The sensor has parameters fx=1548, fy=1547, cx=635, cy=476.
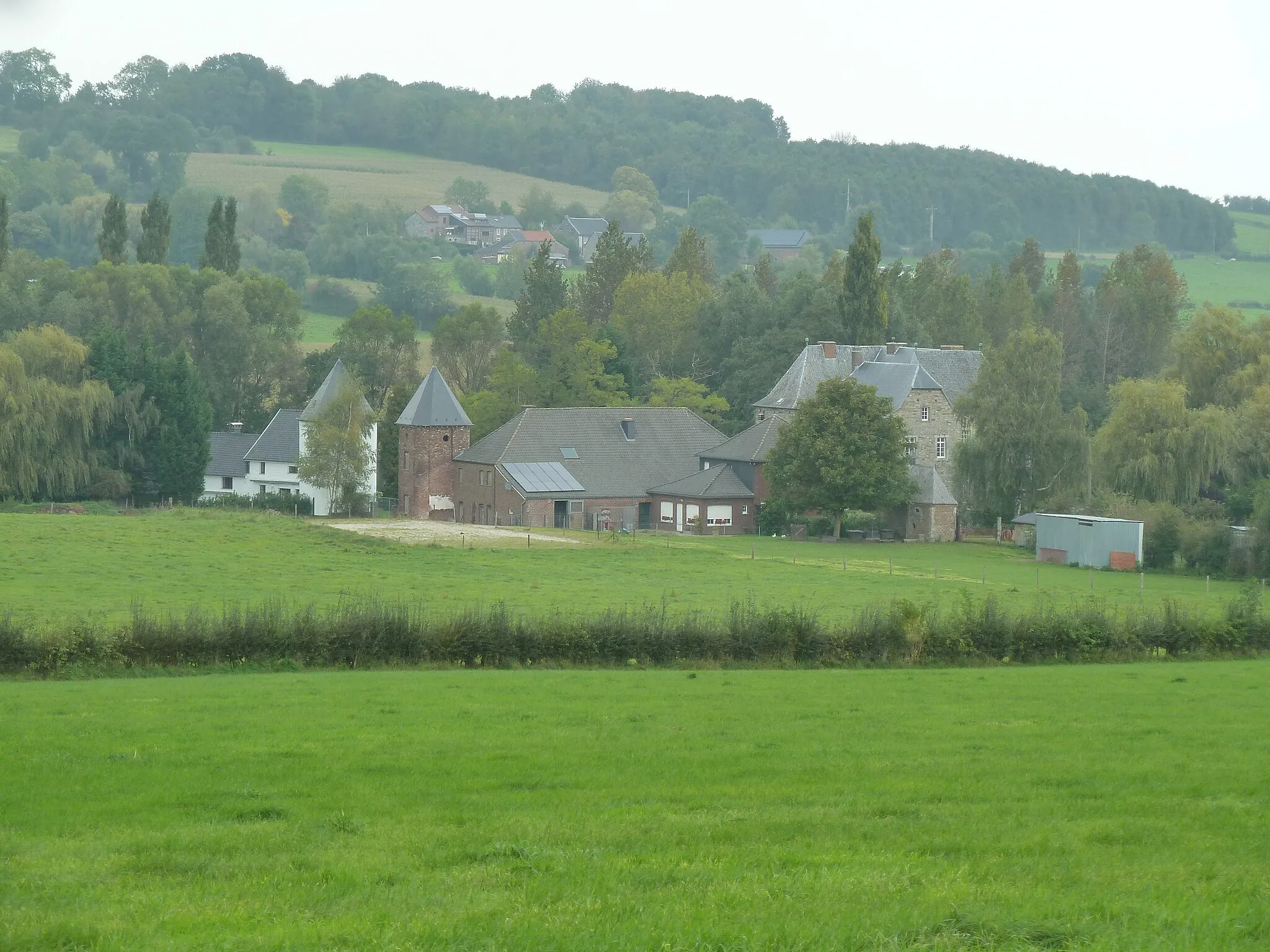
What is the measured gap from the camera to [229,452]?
9288 cm

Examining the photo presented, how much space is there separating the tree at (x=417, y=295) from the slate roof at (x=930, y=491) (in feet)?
234

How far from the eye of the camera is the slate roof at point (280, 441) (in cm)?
8981

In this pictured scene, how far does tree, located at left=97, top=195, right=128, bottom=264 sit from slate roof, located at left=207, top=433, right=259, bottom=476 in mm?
14427

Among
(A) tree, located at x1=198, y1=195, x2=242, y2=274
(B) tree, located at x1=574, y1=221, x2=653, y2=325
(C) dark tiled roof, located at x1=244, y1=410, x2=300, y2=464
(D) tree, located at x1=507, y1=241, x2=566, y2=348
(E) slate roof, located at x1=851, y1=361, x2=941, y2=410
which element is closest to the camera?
(E) slate roof, located at x1=851, y1=361, x2=941, y2=410

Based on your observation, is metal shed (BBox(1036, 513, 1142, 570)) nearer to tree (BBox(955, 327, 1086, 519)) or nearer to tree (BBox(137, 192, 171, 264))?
tree (BBox(955, 327, 1086, 519))

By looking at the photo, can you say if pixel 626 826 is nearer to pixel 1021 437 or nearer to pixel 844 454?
pixel 844 454

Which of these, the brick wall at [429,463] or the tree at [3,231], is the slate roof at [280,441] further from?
the tree at [3,231]

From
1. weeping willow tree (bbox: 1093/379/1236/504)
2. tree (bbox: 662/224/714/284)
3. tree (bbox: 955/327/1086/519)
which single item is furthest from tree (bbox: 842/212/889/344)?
weeping willow tree (bbox: 1093/379/1236/504)

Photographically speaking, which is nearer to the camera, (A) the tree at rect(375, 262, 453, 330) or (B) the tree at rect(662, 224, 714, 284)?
(B) the tree at rect(662, 224, 714, 284)

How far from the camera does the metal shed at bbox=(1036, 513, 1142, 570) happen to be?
61531 millimetres

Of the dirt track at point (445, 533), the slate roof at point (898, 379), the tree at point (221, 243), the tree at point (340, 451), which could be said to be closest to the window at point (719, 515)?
the dirt track at point (445, 533)

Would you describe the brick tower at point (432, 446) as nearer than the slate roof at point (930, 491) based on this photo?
No

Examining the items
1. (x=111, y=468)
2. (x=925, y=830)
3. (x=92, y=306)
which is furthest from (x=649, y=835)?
(x=92, y=306)

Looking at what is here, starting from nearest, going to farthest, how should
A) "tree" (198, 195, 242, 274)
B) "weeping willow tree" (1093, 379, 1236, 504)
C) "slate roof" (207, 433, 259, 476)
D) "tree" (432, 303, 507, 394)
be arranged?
"weeping willow tree" (1093, 379, 1236, 504) < "slate roof" (207, 433, 259, 476) < "tree" (198, 195, 242, 274) < "tree" (432, 303, 507, 394)
